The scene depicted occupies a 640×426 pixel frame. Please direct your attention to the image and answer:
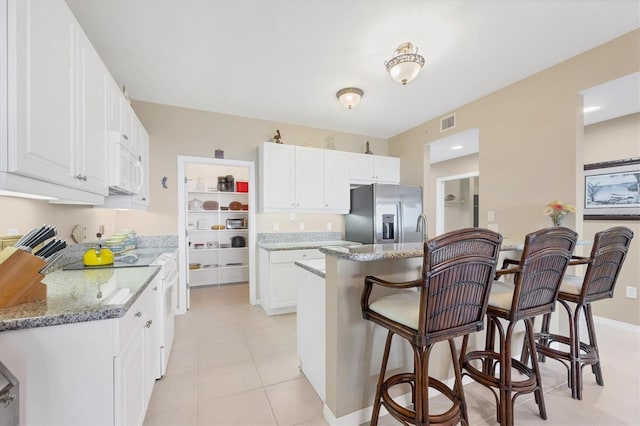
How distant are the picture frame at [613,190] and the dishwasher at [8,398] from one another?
502cm

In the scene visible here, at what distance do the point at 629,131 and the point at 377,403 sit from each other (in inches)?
167

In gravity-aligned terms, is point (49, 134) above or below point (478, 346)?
above

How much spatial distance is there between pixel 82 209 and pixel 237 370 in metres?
2.15

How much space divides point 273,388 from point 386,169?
146 inches

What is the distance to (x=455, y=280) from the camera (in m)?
1.19

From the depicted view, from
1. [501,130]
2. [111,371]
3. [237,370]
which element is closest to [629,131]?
[501,130]

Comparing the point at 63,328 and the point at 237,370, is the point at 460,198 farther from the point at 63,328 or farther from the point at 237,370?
the point at 63,328

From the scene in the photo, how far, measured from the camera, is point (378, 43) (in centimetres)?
232

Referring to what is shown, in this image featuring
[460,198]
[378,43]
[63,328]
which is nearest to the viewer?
[63,328]

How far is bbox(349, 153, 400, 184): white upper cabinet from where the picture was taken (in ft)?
14.3

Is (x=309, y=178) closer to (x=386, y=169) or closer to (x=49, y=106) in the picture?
(x=386, y=169)

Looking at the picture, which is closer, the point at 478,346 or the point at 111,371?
the point at 111,371

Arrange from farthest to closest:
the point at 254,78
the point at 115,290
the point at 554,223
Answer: the point at 254,78
the point at 554,223
the point at 115,290

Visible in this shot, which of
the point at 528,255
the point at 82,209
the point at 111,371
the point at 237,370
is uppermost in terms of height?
the point at 82,209
